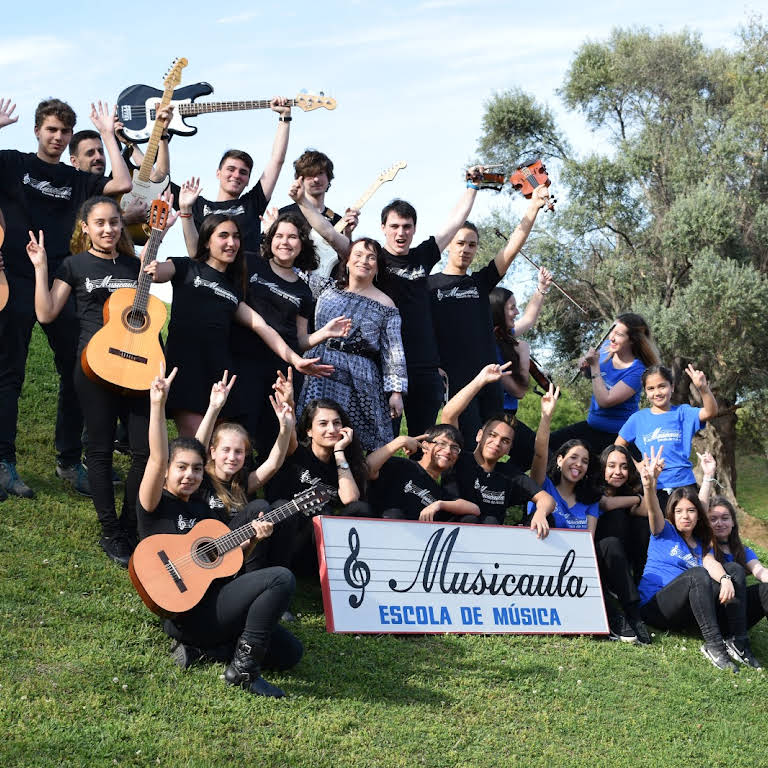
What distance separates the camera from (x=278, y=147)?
794 centimetres

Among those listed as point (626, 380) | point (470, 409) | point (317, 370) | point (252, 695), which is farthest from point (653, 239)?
point (252, 695)

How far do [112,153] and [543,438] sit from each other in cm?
381

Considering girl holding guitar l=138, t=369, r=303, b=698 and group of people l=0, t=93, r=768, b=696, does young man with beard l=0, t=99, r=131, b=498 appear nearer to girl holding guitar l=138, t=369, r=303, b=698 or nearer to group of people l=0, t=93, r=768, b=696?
group of people l=0, t=93, r=768, b=696

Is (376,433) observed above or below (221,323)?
below

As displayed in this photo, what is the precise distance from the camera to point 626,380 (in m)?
9.18

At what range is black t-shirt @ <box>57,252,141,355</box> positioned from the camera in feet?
21.6

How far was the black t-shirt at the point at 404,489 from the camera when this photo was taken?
281 inches

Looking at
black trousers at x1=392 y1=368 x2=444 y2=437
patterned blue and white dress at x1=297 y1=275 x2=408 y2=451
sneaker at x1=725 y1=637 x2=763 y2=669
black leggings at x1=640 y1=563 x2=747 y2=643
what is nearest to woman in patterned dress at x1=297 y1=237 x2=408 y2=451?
patterned blue and white dress at x1=297 y1=275 x2=408 y2=451

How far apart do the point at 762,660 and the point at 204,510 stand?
467 centimetres

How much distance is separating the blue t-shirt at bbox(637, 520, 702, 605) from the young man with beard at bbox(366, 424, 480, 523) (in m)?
1.54

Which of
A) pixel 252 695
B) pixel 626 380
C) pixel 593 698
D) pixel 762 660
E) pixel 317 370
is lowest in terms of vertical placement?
pixel 762 660

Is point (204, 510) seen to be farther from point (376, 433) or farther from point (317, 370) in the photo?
point (376, 433)

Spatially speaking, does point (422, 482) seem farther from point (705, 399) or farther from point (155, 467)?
point (705, 399)

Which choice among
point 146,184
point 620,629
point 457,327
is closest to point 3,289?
point 146,184
